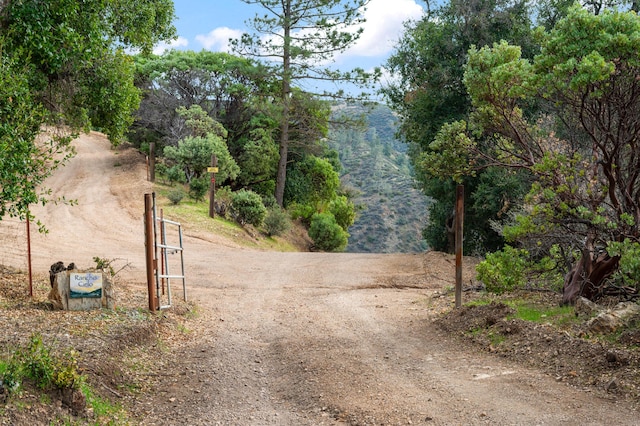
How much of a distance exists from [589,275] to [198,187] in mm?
21683

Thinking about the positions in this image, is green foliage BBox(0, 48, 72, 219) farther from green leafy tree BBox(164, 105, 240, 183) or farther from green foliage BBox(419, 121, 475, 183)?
green leafy tree BBox(164, 105, 240, 183)

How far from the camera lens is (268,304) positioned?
13.8 m

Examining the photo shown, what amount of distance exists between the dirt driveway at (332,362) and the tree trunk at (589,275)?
8.32 ft

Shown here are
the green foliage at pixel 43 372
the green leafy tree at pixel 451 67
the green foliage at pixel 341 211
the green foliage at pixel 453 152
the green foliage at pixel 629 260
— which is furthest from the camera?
the green foliage at pixel 341 211

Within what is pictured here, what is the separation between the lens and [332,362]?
28.1 ft

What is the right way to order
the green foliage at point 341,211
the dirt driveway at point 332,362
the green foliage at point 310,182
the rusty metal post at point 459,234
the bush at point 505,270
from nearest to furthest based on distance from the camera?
the dirt driveway at point 332,362, the bush at point 505,270, the rusty metal post at point 459,234, the green foliage at point 310,182, the green foliage at point 341,211

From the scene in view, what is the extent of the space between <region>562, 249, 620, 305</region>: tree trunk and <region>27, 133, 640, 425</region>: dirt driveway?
2537 mm

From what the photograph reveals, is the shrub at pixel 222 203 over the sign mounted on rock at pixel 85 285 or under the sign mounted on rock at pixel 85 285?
over

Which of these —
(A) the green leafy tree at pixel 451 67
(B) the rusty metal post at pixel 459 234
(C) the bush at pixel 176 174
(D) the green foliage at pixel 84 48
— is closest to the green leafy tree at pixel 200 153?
(C) the bush at pixel 176 174

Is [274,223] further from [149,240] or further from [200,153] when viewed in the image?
[149,240]

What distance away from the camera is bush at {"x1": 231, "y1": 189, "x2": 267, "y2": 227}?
96.3 ft

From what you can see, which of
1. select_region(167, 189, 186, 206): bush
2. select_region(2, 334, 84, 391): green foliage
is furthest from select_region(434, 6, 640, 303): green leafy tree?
select_region(167, 189, 186, 206): bush

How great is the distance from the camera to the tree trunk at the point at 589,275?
10.6 metres

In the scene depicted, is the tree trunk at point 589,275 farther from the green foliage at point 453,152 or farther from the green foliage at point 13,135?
the green foliage at point 13,135
